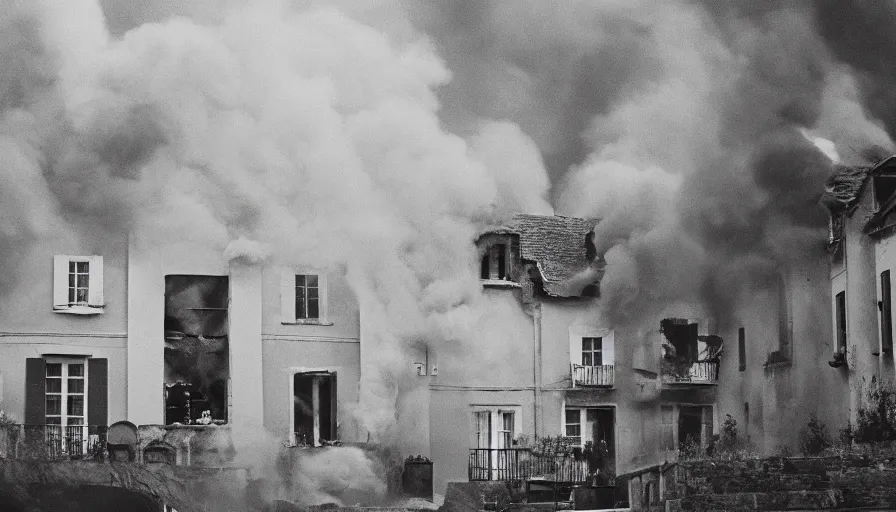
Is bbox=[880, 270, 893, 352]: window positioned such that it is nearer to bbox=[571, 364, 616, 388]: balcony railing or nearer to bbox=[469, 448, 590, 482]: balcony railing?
bbox=[571, 364, 616, 388]: balcony railing

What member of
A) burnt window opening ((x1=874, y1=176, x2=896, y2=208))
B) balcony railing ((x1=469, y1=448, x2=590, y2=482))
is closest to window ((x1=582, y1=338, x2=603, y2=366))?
balcony railing ((x1=469, y1=448, x2=590, y2=482))

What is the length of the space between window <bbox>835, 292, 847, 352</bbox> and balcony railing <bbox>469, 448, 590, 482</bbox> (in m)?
3.53

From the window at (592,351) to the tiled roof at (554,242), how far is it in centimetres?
85

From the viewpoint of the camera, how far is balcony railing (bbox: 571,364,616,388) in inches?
706

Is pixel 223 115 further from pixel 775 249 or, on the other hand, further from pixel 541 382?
pixel 775 249

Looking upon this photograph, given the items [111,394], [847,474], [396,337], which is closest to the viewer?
[847,474]

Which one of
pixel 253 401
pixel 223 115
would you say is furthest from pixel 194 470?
pixel 223 115

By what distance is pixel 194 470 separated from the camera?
16484 millimetres

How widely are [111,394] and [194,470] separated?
4.13 feet

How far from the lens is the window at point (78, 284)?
1622cm

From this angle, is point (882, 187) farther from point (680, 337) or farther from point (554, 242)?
point (554, 242)

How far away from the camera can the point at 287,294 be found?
670 inches

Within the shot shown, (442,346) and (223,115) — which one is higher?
(223,115)

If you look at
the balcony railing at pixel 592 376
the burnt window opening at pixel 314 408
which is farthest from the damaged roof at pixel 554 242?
the burnt window opening at pixel 314 408
